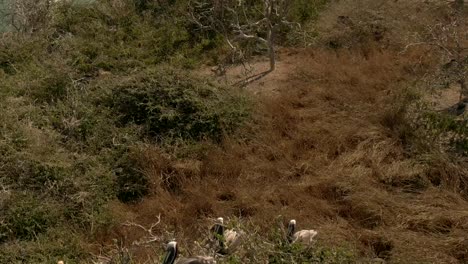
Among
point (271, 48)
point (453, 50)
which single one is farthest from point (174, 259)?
point (453, 50)

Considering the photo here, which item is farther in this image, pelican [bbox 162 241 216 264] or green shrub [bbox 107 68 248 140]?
green shrub [bbox 107 68 248 140]

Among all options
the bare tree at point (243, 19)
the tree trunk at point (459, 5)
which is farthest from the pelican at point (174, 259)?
the tree trunk at point (459, 5)

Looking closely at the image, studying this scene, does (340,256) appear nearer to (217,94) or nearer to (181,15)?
(217,94)

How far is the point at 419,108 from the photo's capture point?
19.1ft

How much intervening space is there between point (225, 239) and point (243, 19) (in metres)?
5.46

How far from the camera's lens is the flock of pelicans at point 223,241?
364cm

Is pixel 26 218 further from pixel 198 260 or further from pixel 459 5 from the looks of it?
pixel 459 5

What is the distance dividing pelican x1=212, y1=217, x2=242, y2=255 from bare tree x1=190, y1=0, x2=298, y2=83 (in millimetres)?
3601

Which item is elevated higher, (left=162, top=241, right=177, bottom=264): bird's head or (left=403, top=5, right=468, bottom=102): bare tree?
(left=403, top=5, right=468, bottom=102): bare tree

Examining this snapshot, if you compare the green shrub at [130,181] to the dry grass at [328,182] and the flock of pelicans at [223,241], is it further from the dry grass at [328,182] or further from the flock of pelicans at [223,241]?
the flock of pelicans at [223,241]

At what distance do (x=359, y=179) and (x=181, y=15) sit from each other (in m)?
5.15

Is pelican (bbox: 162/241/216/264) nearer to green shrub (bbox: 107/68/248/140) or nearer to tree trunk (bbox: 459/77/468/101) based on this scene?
green shrub (bbox: 107/68/248/140)

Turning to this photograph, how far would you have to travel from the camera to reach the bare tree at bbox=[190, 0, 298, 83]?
25.1 feet

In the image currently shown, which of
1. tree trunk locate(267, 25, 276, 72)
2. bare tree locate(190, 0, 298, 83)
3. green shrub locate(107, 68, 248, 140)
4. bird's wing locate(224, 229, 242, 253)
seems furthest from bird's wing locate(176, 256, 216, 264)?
tree trunk locate(267, 25, 276, 72)
